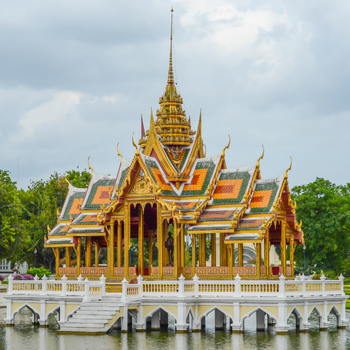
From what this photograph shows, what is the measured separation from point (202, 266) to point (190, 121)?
25.6ft

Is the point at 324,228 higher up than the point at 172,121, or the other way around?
the point at 172,121

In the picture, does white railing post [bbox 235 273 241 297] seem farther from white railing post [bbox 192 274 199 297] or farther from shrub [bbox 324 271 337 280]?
shrub [bbox 324 271 337 280]

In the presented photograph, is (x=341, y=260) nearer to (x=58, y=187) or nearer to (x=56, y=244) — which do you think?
(x=58, y=187)

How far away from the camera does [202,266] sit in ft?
101

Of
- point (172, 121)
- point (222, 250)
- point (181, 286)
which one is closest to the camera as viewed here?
point (181, 286)

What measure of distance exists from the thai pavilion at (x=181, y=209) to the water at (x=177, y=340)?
302 centimetres

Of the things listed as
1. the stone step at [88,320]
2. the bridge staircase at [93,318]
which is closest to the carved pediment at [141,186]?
the bridge staircase at [93,318]

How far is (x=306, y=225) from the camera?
5603cm

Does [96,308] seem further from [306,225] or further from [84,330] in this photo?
[306,225]

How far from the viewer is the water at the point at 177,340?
23.7 meters

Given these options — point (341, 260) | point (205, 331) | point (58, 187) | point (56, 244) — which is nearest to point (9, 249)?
point (58, 187)

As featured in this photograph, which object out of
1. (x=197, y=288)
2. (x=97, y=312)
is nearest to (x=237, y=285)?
(x=197, y=288)

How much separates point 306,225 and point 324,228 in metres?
1.29

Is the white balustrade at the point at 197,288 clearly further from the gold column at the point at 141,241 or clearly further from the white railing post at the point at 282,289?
the gold column at the point at 141,241
